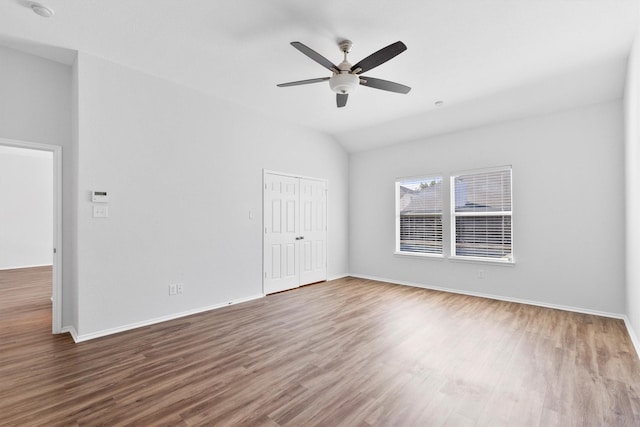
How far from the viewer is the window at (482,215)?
15.7ft

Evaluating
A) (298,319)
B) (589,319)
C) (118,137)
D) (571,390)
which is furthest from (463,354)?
(118,137)

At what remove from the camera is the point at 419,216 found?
5.86 meters

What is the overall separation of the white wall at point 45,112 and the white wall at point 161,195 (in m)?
0.37

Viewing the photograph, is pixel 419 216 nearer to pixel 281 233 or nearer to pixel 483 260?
pixel 483 260

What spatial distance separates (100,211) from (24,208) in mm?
7014

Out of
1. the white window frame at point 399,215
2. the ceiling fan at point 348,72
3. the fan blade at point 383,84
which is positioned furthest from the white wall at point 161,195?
the white window frame at point 399,215

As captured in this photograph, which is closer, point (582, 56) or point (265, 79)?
point (582, 56)

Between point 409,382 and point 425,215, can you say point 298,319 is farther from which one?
point 425,215

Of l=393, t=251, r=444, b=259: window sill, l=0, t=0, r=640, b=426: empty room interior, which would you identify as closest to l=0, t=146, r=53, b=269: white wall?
l=0, t=0, r=640, b=426: empty room interior

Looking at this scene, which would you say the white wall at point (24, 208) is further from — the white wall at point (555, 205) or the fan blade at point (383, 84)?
the white wall at point (555, 205)

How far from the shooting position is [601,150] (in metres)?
3.98

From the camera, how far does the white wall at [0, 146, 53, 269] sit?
7.51 metres

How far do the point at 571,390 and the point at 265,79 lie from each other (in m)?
4.38

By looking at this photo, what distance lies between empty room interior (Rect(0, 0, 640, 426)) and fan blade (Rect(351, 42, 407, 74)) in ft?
0.07
